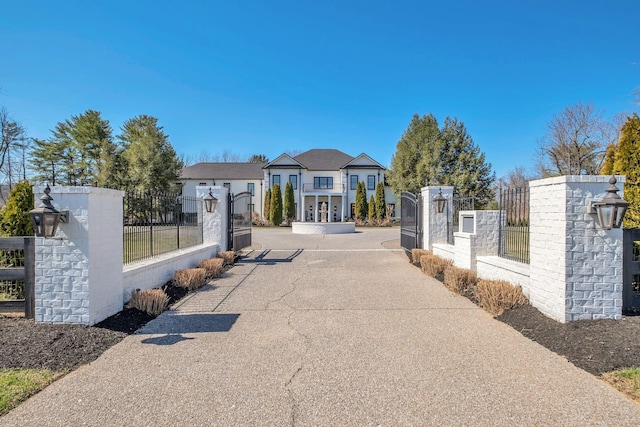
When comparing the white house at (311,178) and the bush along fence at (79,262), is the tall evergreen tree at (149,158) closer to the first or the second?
the white house at (311,178)

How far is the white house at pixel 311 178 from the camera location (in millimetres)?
39125

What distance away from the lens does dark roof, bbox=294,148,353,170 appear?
41.1 metres

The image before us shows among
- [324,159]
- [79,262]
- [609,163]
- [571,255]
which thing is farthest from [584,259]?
[324,159]

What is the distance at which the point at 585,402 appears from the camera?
303 centimetres

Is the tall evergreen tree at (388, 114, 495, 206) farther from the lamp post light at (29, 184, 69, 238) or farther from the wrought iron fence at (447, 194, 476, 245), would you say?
the lamp post light at (29, 184, 69, 238)

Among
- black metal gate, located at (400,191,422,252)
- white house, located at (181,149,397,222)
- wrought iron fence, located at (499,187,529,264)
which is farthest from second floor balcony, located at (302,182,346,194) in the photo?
wrought iron fence, located at (499,187,529,264)

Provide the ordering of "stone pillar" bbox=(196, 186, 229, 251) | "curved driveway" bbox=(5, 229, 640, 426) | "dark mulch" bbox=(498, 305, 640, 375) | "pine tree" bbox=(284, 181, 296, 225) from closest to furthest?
"curved driveway" bbox=(5, 229, 640, 426) → "dark mulch" bbox=(498, 305, 640, 375) → "stone pillar" bbox=(196, 186, 229, 251) → "pine tree" bbox=(284, 181, 296, 225)

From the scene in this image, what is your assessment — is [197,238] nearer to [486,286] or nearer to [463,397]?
[486,286]

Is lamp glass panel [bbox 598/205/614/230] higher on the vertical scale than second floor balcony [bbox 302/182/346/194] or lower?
lower

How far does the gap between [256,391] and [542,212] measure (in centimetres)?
490

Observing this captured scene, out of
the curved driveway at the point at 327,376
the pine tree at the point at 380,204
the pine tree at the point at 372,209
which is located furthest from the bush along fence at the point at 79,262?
the pine tree at the point at 380,204

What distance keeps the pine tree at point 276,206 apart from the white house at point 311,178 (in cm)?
233

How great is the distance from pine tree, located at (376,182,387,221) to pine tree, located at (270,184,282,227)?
10271 millimetres

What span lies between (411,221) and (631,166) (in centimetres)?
667
